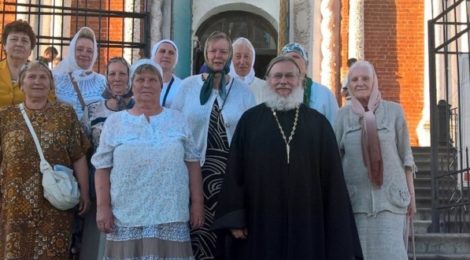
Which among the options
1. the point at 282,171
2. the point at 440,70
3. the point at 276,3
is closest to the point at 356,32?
the point at 440,70

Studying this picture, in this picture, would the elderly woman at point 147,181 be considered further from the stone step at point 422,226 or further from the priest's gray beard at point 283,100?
the stone step at point 422,226

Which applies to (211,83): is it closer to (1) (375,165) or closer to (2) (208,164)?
(2) (208,164)

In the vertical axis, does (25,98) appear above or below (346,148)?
above

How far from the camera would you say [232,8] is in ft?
47.3

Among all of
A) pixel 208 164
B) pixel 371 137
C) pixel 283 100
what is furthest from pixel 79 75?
Answer: pixel 371 137

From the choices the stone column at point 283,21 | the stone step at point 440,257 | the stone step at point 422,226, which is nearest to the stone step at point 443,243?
the stone step at point 440,257

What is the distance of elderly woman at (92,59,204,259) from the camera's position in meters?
4.49

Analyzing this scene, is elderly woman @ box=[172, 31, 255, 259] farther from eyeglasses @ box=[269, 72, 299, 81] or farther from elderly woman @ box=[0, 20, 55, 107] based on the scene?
elderly woman @ box=[0, 20, 55, 107]

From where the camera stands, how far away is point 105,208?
4539mm

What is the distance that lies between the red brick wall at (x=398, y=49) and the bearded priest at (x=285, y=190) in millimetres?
8201

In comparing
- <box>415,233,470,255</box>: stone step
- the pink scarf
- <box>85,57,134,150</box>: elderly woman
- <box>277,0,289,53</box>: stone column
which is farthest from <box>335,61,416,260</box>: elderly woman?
<box>277,0,289,53</box>: stone column

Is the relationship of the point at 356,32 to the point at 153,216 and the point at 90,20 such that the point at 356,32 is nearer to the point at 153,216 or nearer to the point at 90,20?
the point at 90,20

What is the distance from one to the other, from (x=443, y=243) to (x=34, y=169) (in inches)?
165

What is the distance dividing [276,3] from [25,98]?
31.5 feet
